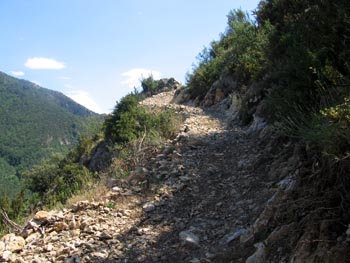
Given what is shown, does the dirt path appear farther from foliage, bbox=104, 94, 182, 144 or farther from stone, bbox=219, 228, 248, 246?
foliage, bbox=104, 94, 182, 144

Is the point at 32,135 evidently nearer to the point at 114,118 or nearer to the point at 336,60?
the point at 114,118

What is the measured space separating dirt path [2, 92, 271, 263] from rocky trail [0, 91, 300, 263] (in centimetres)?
1

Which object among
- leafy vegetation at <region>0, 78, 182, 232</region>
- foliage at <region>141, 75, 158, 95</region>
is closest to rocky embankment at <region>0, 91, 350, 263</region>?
leafy vegetation at <region>0, 78, 182, 232</region>

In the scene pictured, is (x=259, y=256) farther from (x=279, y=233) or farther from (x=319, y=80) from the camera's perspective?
(x=319, y=80)

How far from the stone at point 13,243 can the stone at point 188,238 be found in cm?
195

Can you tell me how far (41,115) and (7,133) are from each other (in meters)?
18.7

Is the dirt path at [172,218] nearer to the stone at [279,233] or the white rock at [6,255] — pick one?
the white rock at [6,255]

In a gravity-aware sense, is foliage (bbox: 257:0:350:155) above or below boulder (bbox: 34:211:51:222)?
above

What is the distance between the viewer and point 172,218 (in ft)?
15.7

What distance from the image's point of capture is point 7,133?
12469 centimetres

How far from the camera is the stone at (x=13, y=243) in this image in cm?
436

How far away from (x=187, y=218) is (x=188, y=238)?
2.03 feet

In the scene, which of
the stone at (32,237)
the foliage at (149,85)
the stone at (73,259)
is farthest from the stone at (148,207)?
the foliage at (149,85)

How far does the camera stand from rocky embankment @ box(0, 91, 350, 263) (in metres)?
3.54
